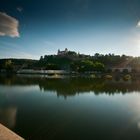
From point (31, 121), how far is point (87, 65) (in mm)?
114783

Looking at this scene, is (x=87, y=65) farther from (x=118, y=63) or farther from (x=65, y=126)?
(x=65, y=126)

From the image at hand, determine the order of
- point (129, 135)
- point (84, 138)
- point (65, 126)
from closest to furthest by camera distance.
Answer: point (84, 138) < point (129, 135) < point (65, 126)

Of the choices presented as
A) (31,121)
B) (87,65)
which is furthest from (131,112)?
(87,65)

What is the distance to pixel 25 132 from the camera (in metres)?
14.9

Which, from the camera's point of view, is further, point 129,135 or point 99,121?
point 99,121

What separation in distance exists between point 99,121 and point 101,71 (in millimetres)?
116545

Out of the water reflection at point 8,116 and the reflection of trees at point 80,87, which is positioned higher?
the water reflection at point 8,116

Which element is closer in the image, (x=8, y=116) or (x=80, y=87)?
(x=8, y=116)

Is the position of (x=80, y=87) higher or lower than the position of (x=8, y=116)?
lower

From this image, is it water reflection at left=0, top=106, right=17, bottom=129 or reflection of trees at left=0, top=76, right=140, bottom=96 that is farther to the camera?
reflection of trees at left=0, top=76, right=140, bottom=96

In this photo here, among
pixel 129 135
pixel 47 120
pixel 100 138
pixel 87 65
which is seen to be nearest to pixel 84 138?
pixel 100 138

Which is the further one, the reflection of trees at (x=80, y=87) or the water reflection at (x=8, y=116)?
the reflection of trees at (x=80, y=87)

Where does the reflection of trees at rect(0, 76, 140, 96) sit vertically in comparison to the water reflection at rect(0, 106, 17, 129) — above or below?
below

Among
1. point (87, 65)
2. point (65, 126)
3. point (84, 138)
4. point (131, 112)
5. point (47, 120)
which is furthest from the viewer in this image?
point (87, 65)
